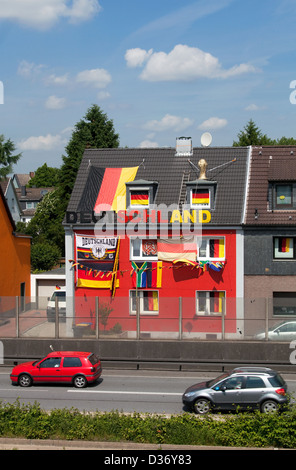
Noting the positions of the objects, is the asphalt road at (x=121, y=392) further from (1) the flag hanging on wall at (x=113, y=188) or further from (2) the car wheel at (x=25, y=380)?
(1) the flag hanging on wall at (x=113, y=188)

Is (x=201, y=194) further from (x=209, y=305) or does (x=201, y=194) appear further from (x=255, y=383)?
(x=255, y=383)

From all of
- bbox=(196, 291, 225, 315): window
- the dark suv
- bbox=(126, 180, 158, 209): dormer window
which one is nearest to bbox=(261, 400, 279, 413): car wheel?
the dark suv

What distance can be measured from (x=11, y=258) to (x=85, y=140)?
1361 inches

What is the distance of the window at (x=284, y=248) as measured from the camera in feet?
97.9

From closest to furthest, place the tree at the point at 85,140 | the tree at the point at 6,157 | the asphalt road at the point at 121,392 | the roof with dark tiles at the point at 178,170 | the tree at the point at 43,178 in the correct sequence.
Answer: the asphalt road at the point at 121,392, the roof with dark tiles at the point at 178,170, the tree at the point at 6,157, the tree at the point at 85,140, the tree at the point at 43,178

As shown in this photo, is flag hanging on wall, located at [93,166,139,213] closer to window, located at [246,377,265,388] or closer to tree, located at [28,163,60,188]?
window, located at [246,377,265,388]

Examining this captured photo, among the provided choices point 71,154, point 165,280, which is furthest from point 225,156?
point 71,154

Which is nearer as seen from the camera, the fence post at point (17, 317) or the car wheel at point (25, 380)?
the car wheel at point (25, 380)

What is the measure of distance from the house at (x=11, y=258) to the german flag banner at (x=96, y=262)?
670cm

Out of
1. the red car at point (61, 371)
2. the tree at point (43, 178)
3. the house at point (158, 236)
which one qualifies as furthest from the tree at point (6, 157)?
the tree at point (43, 178)

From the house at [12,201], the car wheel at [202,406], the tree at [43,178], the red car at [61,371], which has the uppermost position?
the tree at [43,178]

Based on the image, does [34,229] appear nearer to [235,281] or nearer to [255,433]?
[235,281]

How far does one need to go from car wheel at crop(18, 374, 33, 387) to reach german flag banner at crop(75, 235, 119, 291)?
9306mm

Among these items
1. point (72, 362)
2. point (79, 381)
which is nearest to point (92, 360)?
point (72, 362)
